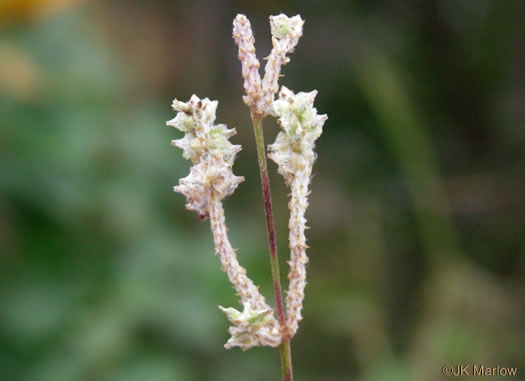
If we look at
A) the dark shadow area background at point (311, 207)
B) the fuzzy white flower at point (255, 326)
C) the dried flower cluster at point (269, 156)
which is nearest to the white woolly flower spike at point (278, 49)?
the dried flower cluster at point (269, 156)

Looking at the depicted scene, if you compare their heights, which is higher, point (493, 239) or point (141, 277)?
point (493, 239)

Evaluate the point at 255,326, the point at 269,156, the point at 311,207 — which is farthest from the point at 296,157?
the point at 311,207

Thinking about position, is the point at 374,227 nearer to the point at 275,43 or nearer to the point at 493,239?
the point at 493,239

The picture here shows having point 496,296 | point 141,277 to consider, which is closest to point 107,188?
point 141,277

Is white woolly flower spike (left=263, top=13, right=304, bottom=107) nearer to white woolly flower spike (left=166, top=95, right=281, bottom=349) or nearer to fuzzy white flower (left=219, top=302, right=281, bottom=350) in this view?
white woolly flower spike (left=166, top=95, right=281, bottom=349)

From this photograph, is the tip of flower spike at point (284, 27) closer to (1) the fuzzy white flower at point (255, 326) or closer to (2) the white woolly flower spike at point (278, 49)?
(2) the white woolly flower spike at point (278, 49)

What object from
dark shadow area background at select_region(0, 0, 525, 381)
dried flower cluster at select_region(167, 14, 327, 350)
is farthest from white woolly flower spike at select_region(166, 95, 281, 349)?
dark shadow area background at select_region(0, 0, 525, 381)

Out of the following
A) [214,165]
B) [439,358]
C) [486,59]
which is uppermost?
[486,59]

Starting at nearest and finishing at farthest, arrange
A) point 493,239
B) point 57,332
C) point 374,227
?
point 57,332 < point 493,239 < point 374,227
